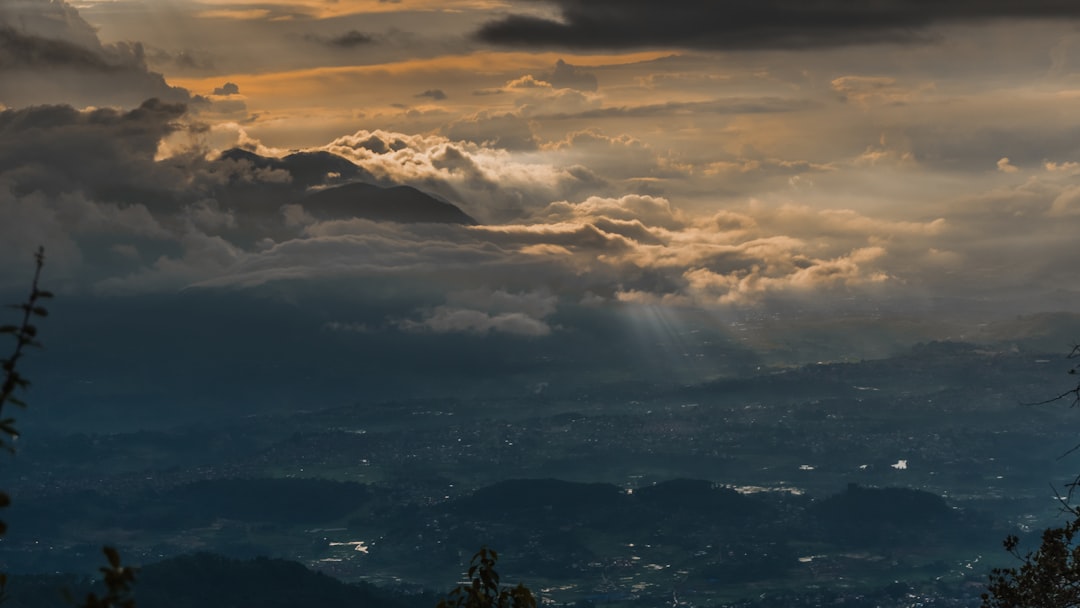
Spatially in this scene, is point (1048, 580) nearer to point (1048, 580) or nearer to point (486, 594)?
→ point (1048, 580)

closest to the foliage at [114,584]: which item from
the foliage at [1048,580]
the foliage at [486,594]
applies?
the foliage at [486,594]

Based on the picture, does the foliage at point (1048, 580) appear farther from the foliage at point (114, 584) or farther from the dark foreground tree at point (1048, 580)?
the foliage at point (114, 584)

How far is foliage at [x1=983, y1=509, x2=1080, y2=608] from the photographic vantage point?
42.8m

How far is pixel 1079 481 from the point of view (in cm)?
2886

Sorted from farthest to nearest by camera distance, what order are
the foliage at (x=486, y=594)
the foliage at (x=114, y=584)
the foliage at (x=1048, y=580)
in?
the foliage at (x=1048, y=580), the foliage at (x=486, y=594), the foliage at (x=114, y=584)

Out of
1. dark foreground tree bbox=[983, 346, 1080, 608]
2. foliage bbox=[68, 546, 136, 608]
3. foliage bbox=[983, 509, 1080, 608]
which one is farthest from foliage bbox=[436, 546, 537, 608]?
dark foreground tree bbox=[983, 346, 1080, 608]

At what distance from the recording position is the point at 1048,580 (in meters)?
43.4

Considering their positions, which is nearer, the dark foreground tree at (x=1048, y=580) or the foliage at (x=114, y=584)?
the foliage at (x=114, y=584)

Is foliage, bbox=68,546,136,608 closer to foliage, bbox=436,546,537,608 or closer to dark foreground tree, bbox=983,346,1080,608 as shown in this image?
foliage, bbox=436,546,537,608

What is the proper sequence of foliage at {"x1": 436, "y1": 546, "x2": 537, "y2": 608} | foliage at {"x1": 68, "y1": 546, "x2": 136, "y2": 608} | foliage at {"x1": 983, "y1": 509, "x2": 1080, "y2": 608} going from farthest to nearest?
foliage at {"x1": 983, "y1": 509, "x2": 1080, "y2": 608}
foliage at {"x1": 436, "y1": 546, "x2": 537, "y2": 608}
foliage at {"x1": 68, "y1": 546, "x2": 136, "y2": 608}

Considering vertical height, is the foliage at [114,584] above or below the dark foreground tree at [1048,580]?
above

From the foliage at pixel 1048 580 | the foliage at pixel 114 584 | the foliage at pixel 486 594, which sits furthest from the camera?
the foliage at pixel 1048 580

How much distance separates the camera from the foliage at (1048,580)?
42.8 meters

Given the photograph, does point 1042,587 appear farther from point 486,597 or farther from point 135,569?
point 135,569
